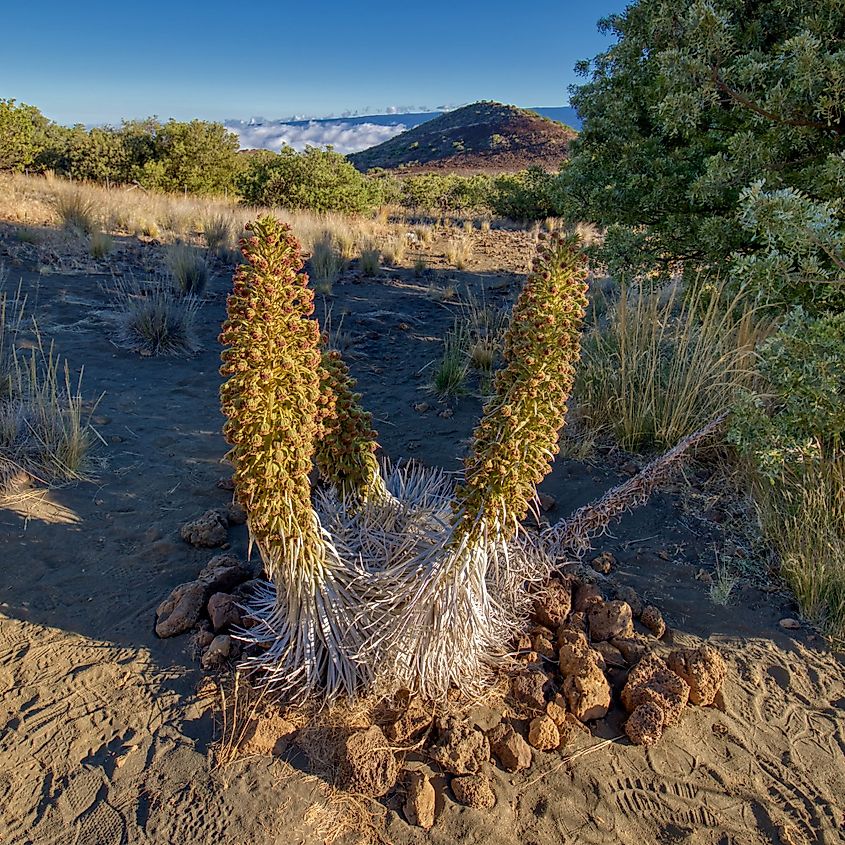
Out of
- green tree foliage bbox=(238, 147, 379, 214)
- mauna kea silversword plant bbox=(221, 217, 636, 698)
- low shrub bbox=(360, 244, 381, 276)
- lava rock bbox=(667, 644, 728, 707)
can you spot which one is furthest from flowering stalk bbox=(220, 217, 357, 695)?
green tree foliage bbox=(238, 147, 379, 214)

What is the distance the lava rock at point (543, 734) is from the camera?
2014mm

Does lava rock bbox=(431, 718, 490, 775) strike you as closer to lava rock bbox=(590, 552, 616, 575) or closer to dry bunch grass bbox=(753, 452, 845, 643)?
lava rock bbox=(590, 552, 616, 575)

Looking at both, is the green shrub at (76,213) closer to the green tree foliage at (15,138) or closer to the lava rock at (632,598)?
the green tree foliage at (15,138)

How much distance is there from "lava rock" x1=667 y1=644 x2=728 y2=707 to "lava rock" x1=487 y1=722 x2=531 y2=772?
0.65m

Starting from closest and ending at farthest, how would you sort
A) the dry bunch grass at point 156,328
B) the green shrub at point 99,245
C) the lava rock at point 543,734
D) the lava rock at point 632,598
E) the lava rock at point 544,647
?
the lava rock at point 543,734 → the lava rock at point 544,647 → the lava rock at point 632,598 → the dry bunch grass at point 156,328 → the green shrub at point 99,245

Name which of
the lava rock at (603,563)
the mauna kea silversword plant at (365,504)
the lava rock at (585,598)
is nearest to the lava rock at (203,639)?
the mauna kea silversword plant at (365,504)

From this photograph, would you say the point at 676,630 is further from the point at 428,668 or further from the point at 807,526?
the point at 428,668

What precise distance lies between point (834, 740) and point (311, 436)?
2.03 metres

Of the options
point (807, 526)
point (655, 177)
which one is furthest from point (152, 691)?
point (655, 177)

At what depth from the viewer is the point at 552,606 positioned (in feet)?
8.12

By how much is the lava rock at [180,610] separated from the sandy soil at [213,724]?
0.04 m

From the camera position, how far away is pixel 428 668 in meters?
2.06

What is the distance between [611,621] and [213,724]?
1.48 metres

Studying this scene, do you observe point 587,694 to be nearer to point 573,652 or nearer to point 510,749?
point 573,652
